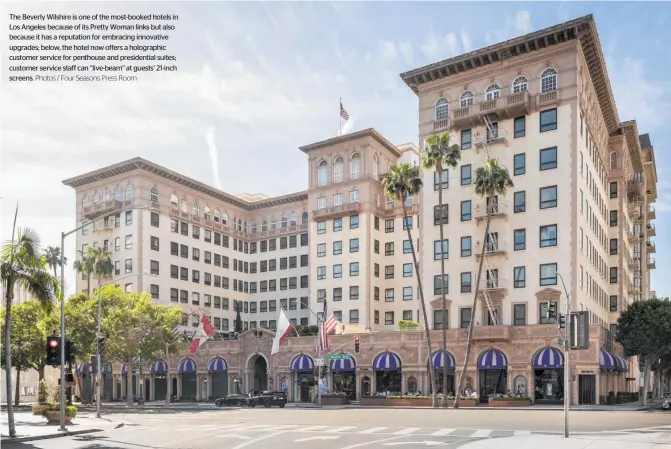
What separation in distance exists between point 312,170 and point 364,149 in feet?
28.9

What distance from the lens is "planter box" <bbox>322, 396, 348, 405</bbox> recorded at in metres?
62.1

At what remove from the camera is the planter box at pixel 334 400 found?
62094mm

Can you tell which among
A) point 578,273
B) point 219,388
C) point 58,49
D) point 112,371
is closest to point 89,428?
point 58,49

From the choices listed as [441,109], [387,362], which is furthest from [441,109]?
[387,362]

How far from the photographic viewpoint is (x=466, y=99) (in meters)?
66.8

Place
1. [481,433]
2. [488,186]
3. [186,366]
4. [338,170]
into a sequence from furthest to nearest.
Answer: [338,170] < [186,366] < [488,186] < [481,433]

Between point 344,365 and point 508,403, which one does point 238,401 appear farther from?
point 508,403

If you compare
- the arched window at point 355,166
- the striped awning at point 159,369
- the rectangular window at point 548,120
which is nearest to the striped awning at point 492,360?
the rectangular window at point 548,120

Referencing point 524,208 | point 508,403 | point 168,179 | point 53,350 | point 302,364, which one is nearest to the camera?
point 53,350

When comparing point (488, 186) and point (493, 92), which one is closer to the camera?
point (488, 186)

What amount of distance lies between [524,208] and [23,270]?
44920 mm

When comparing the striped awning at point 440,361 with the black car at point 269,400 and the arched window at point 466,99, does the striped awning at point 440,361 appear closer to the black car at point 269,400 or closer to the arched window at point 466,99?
the black car at point 269,400

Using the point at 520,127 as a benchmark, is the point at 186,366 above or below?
below

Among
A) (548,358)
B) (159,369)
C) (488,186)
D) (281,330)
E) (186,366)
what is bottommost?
(159,369)
